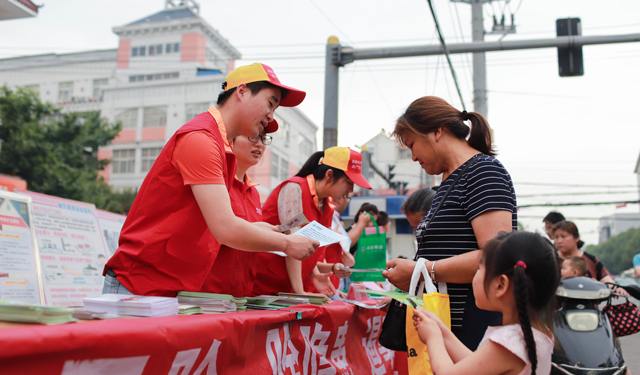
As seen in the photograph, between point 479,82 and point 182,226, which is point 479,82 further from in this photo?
point 182,226

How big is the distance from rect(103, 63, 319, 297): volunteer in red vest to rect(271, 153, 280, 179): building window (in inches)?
1496

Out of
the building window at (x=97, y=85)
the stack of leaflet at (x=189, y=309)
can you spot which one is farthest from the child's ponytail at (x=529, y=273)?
the building window at (x=97, y=85)

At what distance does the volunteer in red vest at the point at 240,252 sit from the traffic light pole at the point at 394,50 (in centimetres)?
398

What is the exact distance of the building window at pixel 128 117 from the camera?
128 feet

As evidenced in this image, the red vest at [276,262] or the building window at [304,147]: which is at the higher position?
the building window at [304,147]

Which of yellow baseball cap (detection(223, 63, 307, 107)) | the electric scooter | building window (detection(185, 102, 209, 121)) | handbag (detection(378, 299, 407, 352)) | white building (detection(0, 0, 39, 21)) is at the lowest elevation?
the electric scooter

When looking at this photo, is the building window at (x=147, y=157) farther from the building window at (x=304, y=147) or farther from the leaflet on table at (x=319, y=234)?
the leaflet on table at (x=319, y=234)

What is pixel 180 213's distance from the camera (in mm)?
1943

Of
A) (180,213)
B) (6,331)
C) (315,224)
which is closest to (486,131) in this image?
A: (315,224)

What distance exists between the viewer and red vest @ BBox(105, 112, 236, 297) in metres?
1.92

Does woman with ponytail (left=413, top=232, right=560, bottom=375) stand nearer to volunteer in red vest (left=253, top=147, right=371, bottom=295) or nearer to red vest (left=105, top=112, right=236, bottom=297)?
red vest (left=105, top=112, right=236, bottom=297)

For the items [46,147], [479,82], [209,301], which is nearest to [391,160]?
[46,147]

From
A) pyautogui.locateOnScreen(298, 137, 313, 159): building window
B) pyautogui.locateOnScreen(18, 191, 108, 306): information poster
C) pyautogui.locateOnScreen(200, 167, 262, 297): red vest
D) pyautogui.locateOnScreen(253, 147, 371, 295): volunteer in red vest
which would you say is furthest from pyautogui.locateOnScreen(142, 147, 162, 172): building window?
pyautogui.locateOnScreen(200, 167, 262, 297): red vest

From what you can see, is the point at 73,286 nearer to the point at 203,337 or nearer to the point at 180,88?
the point at 203,337
